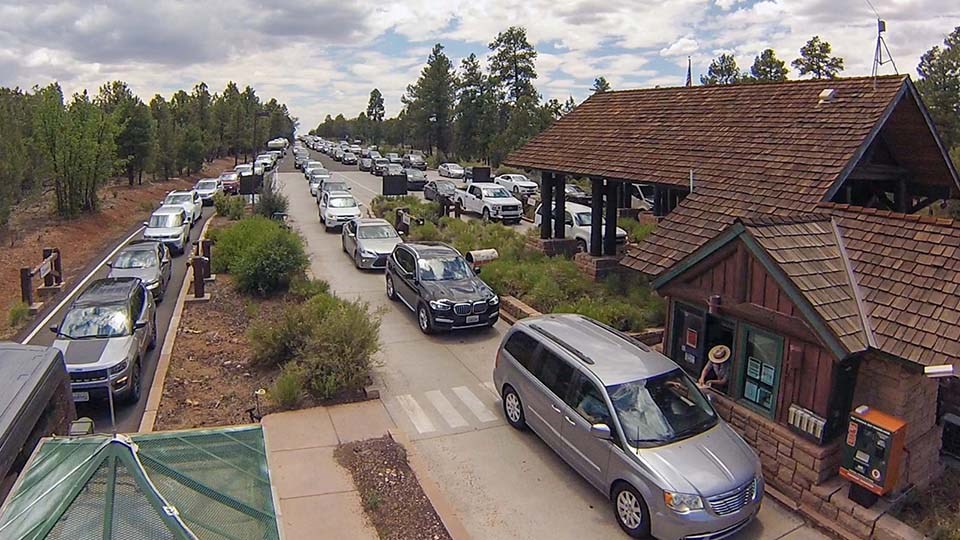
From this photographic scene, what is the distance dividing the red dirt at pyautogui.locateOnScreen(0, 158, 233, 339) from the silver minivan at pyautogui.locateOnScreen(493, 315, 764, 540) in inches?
525

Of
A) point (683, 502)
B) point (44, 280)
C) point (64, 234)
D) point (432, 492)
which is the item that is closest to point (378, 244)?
point (44, 280)

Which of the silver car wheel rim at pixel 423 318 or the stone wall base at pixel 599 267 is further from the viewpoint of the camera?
the stone wall base at pixel 599 267

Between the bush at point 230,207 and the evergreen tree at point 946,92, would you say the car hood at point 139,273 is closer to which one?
the bush at point 230,207

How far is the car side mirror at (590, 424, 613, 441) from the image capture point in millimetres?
7836

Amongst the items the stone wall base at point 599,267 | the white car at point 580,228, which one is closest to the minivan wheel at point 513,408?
the stone wall base at point 599,267

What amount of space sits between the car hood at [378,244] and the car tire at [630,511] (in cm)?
1429

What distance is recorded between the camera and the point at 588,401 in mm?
8422

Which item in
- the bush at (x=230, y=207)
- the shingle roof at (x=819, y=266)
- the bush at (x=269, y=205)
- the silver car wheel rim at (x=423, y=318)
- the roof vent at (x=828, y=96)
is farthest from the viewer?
the bush at (x=230, y=207)

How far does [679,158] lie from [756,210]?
347 cm

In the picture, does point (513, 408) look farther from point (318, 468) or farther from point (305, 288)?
point (305, 288)

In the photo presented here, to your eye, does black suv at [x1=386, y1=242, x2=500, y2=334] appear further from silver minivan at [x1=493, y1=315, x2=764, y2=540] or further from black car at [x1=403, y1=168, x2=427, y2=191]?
black car at [x1=403, y1=168, x2=427, y2=191]

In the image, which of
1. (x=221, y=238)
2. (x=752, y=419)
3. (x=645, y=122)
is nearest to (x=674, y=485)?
(x=752, y=419)

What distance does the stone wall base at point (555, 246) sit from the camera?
20.3 metres

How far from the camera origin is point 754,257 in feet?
28.8
